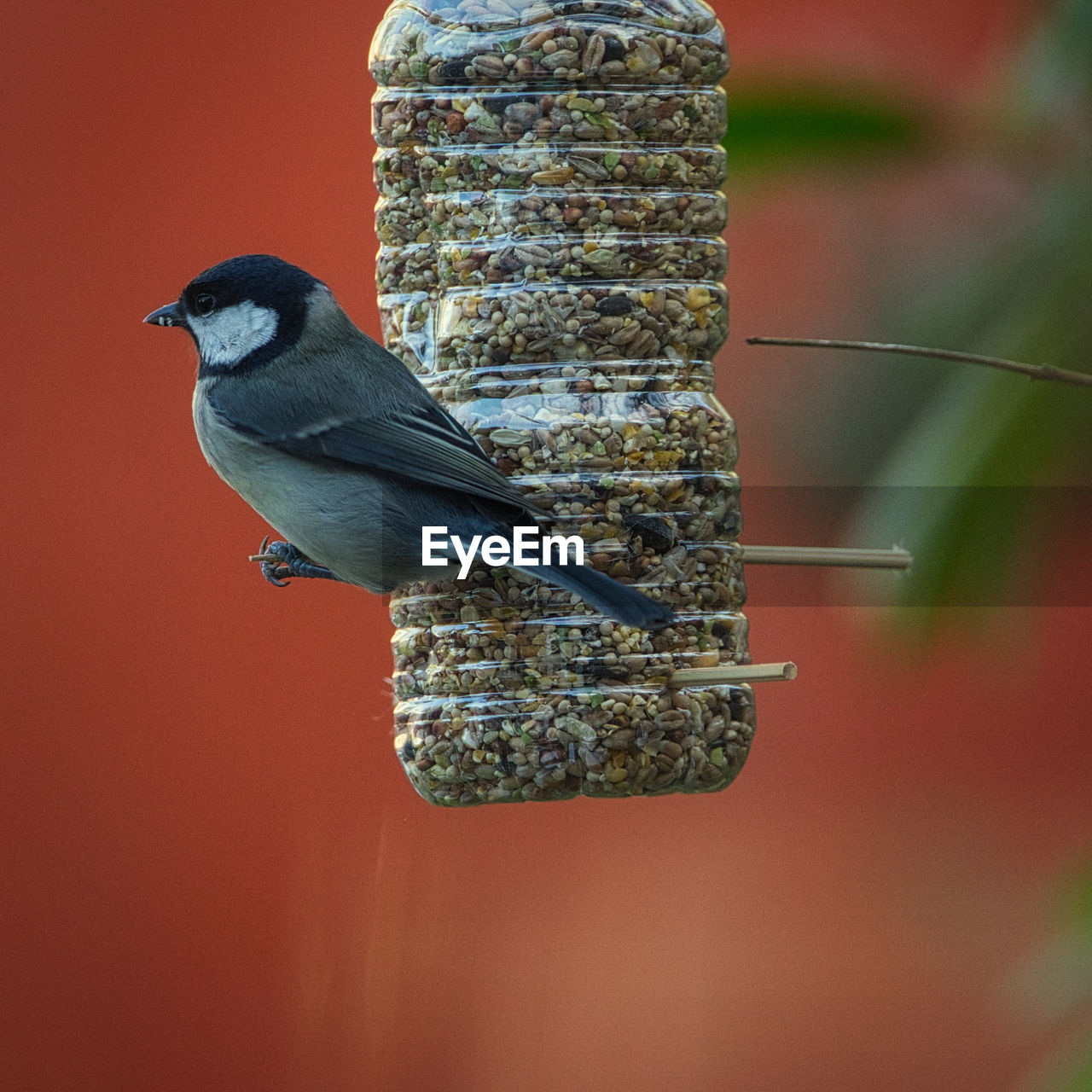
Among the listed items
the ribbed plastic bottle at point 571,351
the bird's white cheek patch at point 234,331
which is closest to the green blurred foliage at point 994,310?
the ribbed plastic bottle at point 571,351

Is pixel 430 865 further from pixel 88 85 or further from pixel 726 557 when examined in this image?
pixel 726 557

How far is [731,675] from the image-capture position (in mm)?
2432

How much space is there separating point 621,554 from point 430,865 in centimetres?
271

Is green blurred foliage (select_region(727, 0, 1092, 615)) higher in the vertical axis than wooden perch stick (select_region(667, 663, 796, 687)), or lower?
higher

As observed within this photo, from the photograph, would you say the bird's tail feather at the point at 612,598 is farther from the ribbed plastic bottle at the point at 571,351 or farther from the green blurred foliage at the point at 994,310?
the green blurred foliage at the point at 994,310

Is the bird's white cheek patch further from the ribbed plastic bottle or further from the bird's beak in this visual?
the ribbed plastic bottle

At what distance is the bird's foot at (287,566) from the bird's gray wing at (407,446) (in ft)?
0.57

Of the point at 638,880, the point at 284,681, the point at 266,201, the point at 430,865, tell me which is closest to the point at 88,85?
the point at 266,201

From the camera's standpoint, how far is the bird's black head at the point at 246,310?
2426mm

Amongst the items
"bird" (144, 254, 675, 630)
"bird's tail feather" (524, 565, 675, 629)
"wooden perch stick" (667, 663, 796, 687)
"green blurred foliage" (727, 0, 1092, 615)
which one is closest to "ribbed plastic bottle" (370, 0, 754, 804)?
"wooden perch stick" (667, 663, 796, 687)

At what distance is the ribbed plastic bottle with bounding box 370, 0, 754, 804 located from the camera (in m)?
2.48

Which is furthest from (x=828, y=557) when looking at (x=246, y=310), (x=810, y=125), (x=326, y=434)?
(x=810, y=125)

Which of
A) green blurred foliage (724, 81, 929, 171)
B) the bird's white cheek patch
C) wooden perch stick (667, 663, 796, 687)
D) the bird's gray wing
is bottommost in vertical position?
wooden perch stick (667, 663, 796, 687)

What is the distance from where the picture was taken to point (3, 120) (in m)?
5.09
